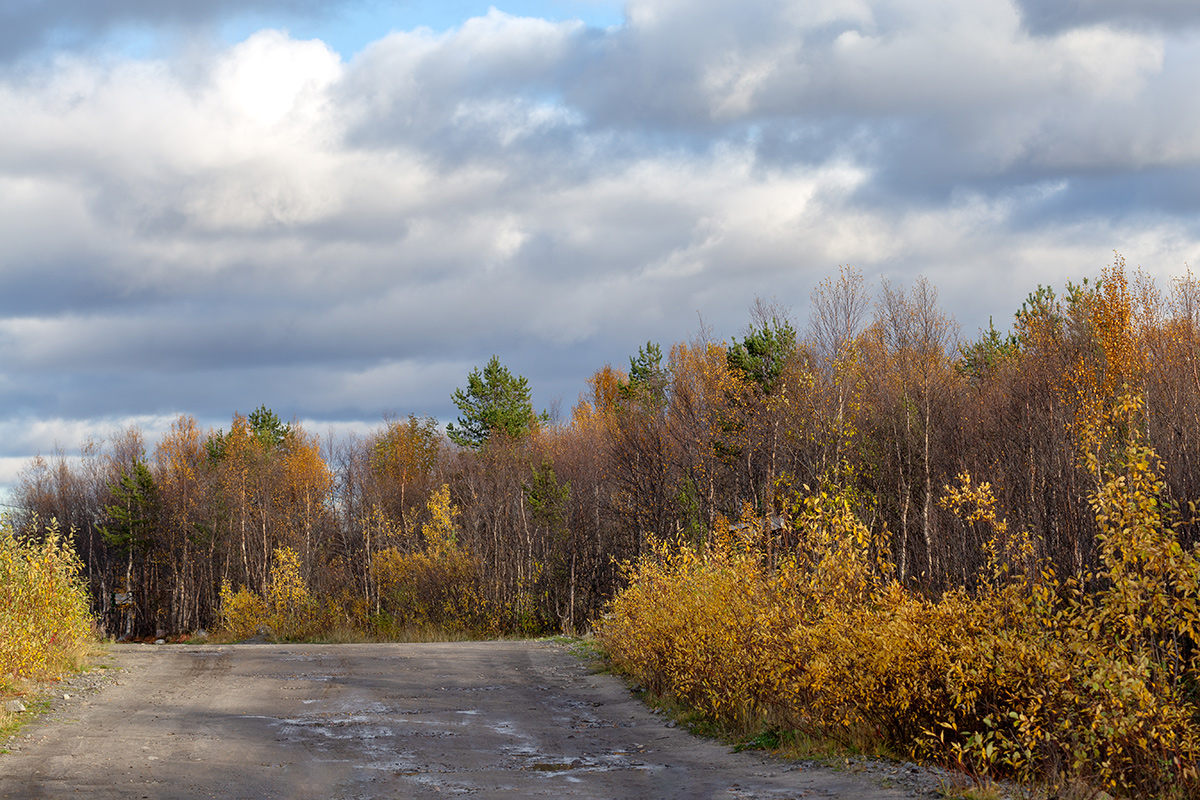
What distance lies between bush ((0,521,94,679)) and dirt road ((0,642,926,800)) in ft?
3.64

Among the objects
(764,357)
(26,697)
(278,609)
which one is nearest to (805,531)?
(26,697)

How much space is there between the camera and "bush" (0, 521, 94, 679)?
16328mm

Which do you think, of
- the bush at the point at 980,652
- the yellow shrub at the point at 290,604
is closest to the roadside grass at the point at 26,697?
the bush at the point at 980,652

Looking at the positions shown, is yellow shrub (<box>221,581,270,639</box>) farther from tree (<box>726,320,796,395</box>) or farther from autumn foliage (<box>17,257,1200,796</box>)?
tree (<box>726,320,796,395</box>)

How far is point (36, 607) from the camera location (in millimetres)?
17609

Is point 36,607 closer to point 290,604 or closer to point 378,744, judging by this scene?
point 378,744

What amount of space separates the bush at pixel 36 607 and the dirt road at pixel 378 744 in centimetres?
111

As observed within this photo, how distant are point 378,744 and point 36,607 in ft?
26.6

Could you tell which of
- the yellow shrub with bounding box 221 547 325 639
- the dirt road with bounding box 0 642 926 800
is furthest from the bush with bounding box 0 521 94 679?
the yellow shrub with bounding box 221 547 325 639

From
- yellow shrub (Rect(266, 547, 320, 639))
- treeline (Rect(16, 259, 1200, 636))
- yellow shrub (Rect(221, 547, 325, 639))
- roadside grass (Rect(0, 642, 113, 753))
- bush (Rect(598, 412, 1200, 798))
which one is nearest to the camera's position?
bush (Rect(598, 412, 1200, 798))

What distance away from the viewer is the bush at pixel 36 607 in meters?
16.3

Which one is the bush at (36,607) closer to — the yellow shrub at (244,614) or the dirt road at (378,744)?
the dirt road at (378,744)

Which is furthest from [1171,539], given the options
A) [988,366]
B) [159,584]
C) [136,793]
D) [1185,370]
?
[159,584]

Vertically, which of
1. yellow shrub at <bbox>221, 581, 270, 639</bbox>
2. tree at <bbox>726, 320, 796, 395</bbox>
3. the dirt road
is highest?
tree at <bbox>726, 320, 796, 395</bbox>
